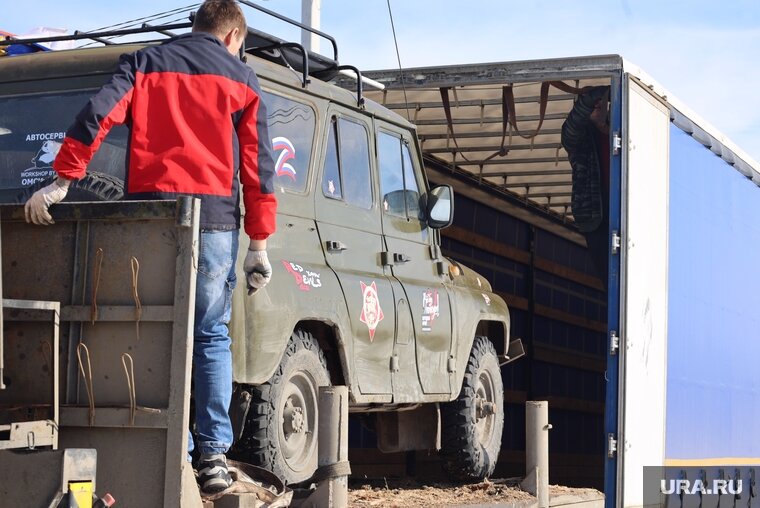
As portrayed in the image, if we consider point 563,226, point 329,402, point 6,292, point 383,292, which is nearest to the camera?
point 6,292

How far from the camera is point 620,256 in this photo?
30.3ft

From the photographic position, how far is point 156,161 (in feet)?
16.1

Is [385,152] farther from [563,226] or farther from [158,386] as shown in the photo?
[563,226]

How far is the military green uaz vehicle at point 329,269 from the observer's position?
20.2 feet

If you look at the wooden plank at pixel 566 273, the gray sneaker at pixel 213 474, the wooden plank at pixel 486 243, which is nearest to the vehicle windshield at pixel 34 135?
the gray sneaker at pixel 213 474

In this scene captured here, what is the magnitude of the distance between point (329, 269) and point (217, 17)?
78.6 inches

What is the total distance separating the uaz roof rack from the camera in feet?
20.7

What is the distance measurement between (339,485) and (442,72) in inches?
193

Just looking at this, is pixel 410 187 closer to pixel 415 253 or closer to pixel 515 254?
pixel 415 253

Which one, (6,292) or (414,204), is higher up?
(414,204)

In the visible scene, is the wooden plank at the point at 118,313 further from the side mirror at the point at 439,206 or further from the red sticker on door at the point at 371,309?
the side mirror at the point at 439,206

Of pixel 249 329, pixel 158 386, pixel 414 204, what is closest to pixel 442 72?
pixel 414 204

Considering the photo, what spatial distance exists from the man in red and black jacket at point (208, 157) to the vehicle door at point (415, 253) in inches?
103

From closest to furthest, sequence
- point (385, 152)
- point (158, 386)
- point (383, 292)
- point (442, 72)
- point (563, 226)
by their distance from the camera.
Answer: point (158, 386) < point (383, 292) < point (385, 152) < point (442, 72) < point (563, 226)
